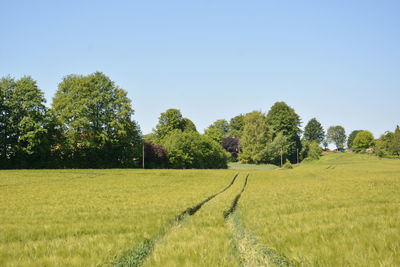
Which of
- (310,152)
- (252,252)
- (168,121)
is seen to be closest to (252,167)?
(168,121)

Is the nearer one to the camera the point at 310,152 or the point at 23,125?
the point at 23,125

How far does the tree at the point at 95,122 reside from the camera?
6975 centimetres

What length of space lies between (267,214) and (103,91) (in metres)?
66.5

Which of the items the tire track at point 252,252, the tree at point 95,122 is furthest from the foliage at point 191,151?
the tire track at point 252,252

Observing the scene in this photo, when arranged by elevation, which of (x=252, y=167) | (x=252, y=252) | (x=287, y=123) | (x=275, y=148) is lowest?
(x=252, y=167)

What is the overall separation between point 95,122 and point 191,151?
106 ft

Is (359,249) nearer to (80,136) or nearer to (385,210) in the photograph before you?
(385,210)

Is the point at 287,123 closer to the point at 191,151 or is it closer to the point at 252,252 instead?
the point at 191,151

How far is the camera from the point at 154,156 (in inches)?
3489

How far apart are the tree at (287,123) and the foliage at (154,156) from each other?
56.3m

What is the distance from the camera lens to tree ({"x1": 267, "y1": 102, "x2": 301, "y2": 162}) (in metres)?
134

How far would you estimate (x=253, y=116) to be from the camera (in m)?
121

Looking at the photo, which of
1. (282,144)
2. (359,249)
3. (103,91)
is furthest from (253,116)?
(359,249)

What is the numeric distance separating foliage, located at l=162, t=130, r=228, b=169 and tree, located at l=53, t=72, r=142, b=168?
16718 mm
